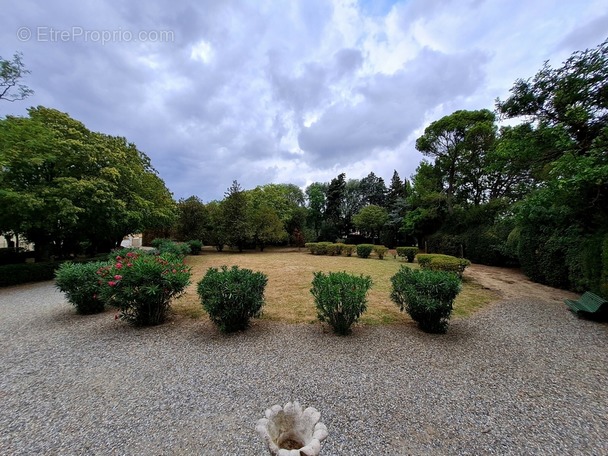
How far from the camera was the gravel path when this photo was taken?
195 cm

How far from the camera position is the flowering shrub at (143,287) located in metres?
4.10

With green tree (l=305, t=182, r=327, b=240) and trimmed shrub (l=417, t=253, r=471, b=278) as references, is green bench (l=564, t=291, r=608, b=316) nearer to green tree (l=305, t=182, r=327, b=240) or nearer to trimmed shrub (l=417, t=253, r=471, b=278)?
trimmed shrub (l=417, t=253, r=471, b=278)

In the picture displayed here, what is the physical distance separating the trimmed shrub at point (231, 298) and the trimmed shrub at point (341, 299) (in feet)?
3.43

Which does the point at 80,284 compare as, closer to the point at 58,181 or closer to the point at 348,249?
the point at 58,181

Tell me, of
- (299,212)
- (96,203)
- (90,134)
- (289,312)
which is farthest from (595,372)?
(299,212)

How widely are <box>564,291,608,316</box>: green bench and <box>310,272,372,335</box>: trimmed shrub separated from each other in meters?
4.56

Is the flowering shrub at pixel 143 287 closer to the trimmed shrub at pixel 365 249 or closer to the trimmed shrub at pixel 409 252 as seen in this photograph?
the trimmed shrub at pixel 409 252

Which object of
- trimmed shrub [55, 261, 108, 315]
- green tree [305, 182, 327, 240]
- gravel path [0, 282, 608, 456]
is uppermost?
green tree [305, 182, 327, 240]

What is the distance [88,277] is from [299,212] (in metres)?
20.0

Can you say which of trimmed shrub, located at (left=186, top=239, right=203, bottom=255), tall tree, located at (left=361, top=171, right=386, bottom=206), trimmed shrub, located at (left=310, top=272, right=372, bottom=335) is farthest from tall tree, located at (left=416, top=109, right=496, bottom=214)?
trimmed shrub, located at (left=186, top=239, right=203, bottom=255)

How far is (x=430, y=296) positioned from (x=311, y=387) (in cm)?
245

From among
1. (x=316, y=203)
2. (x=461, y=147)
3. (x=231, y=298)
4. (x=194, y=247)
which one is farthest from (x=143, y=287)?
(x=316, y=203)

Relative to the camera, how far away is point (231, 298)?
12.5 ft

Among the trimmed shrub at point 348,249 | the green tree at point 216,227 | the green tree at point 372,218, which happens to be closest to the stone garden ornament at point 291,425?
the trimmed shrub at point 348,249
